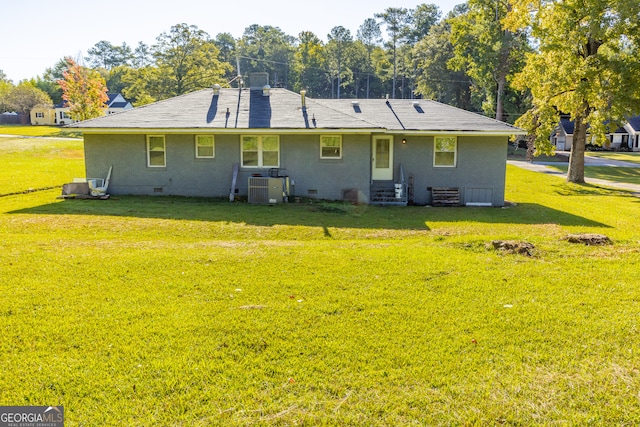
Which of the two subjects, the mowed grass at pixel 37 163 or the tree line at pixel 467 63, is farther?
the tree line at pixel 467 63

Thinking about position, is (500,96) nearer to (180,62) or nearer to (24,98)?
(180,62)

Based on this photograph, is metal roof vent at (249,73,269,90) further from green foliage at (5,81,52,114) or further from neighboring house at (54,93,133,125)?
green foliage at (5,81,52,114)

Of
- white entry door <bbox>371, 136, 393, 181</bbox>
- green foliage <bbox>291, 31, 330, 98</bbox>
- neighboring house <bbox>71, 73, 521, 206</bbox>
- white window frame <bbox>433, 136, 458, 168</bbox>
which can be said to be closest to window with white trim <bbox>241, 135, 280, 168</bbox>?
neighboring house <bbox>71, 73, 521, 206</bbox>

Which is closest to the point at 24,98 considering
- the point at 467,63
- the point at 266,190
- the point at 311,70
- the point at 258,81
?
the point at 311,70

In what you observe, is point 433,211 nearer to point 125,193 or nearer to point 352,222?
point 352,222

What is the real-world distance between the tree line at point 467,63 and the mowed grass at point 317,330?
1445 centimetres

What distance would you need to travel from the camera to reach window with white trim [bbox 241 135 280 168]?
52.5 feet

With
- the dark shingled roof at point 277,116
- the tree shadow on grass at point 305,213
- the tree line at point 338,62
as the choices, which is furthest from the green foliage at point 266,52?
the tree shadow on grass at point 305,213

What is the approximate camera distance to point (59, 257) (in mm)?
7441

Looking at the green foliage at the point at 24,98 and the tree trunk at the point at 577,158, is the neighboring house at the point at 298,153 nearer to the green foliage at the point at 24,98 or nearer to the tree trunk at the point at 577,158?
the tree trunk at the point at 577,158

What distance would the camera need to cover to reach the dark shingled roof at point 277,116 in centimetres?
1544

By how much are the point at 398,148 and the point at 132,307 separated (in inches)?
507

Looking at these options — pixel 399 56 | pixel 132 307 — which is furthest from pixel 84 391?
pixel 399 56

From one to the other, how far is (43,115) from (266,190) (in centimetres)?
6673
